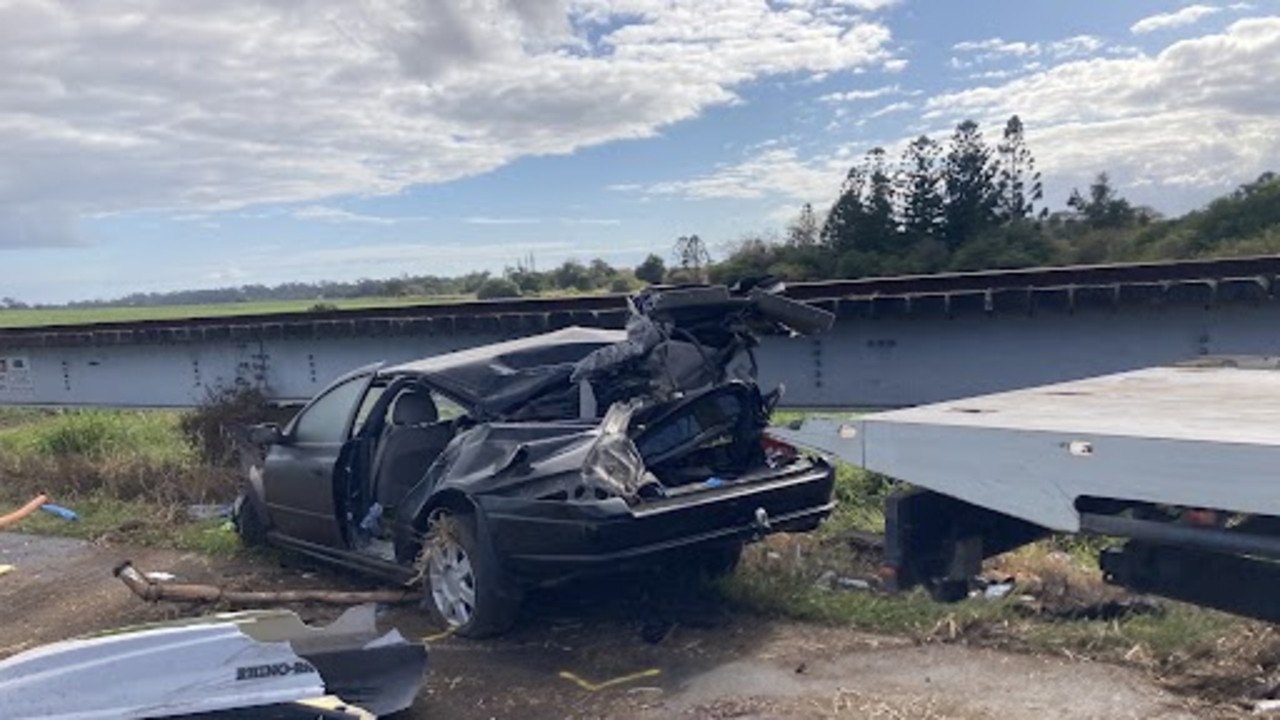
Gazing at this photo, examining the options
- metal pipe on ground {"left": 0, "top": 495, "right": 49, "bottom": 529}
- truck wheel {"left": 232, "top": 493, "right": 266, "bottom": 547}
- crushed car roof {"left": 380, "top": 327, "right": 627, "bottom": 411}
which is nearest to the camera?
crushed car roof {"left": 380, "top": 327, "right": 627, "bottom": 411}

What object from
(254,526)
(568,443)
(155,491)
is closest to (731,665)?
(568,443)

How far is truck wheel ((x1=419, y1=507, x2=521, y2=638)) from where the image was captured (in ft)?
21.3

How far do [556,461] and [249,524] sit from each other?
4.28 meters

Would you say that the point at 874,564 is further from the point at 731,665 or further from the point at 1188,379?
the point at 1188,379

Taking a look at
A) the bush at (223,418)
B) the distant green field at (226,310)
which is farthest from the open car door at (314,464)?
the distant green field at (226,310)

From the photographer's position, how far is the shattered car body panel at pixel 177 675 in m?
4.11

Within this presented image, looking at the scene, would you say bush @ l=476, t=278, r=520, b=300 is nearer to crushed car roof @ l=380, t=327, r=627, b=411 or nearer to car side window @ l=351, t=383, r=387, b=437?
car side window @ l=351, t=383, r=387, b=437

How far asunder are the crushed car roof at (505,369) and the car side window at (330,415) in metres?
0.35

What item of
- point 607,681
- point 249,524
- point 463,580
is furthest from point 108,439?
point 607,681

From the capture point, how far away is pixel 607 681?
6.16m

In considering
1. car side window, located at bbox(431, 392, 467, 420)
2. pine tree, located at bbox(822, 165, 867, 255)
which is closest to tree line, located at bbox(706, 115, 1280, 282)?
pine tree, located at bbox(822, 165, 867, 255)

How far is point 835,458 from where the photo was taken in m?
3.65

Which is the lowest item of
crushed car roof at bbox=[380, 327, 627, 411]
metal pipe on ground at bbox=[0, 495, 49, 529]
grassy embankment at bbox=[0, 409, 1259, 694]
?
metal pipe on ground at bbox=[0, 495, 49, 529]

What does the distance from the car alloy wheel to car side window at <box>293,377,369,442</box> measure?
4.95ft
